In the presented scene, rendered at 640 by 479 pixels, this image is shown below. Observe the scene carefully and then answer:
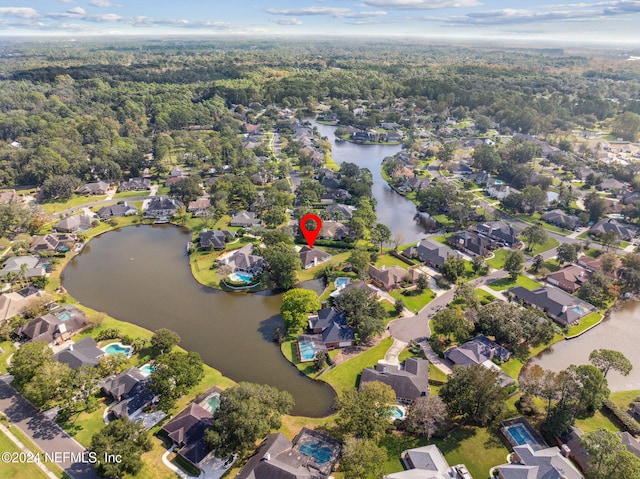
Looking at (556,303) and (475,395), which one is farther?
(556,303)

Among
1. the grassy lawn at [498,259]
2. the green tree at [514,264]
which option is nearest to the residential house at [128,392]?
the green tree at [514,264]

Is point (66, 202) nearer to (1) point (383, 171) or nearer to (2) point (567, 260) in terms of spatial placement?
(1) point (383, 171)

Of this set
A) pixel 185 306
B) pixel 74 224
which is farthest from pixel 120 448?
pixel 74 224

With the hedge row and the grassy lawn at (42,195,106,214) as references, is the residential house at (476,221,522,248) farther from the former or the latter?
the grassy lawn at (42,195,106,214)

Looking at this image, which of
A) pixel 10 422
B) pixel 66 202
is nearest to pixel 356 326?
pixel 10 422

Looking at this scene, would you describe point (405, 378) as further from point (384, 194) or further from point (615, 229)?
point (384, 194)

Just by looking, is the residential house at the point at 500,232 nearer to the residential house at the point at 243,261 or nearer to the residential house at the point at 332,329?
the residential house at the point at 332,329
